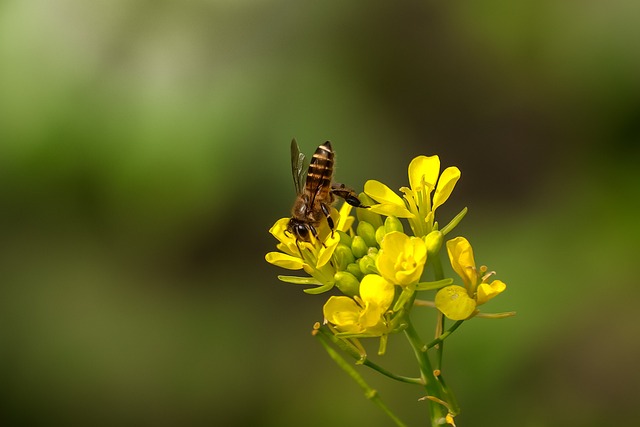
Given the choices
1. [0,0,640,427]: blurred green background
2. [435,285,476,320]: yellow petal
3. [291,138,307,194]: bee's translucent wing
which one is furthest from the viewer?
[0,0,640,427]: blurred green background

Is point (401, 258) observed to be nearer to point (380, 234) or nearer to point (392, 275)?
point (392, 275)

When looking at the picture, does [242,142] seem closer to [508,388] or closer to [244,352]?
[244,352]

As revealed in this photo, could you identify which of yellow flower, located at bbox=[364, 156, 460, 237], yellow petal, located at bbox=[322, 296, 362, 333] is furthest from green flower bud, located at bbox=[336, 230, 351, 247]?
yellow petal, located at bbox=[322, 296, 362, 333]

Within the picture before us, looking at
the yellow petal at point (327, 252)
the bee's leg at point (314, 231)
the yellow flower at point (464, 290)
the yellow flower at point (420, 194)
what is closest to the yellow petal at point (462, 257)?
the yellow flower at point (464, 290)

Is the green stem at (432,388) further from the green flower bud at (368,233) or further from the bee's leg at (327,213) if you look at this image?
the bee's leg at (327,213)

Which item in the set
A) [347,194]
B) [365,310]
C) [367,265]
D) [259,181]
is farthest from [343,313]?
[259,181]

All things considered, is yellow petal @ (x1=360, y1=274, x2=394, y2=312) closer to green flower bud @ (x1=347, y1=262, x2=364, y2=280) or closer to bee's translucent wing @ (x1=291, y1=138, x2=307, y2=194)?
green flower bud @ (x1=347, y1=262, x2=364, y2=280)
